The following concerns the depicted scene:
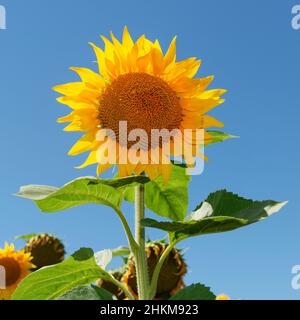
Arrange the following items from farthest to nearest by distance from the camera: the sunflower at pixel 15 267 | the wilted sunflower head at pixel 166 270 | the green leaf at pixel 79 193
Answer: the sunflower at pixel 15 267, the wilted sunflower head at pixel 166 270, the green leaf at pixel 79 193

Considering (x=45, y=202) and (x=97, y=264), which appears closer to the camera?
(x=45, y=202)

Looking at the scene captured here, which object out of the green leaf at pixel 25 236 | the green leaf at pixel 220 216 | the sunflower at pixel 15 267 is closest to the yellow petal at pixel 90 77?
the green leaf at pixel 220 216

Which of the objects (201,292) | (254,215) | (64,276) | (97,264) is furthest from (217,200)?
(64,276)

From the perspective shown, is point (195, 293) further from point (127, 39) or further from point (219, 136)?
point (127, 39)

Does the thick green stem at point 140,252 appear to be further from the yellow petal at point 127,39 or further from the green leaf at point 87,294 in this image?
the yellow petal at point 127,39

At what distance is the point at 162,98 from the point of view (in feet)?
7.14

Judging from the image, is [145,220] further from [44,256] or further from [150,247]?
[44,256]

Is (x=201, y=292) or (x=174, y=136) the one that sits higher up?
(x=174, y=136)

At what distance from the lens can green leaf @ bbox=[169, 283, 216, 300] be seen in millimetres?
2127

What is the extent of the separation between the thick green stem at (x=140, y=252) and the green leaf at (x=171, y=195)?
0.22m

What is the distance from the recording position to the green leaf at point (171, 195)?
2320mm

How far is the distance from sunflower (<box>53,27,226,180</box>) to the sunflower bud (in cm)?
182
